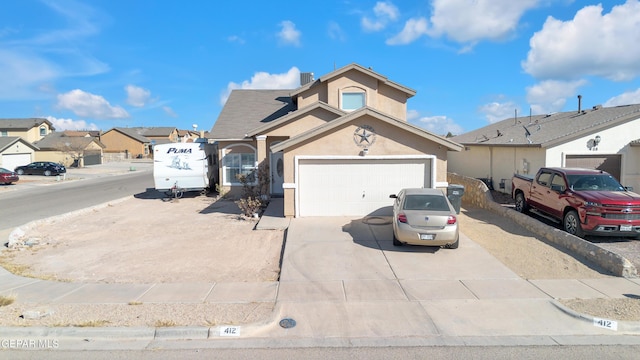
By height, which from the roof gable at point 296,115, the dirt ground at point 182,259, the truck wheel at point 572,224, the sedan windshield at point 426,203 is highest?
the roof gable at point 296,115

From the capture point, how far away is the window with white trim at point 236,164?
70.9ft

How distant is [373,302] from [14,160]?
51.0m

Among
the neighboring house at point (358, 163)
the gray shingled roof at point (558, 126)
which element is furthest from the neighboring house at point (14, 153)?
the gray shingled roof at point (558, 126)

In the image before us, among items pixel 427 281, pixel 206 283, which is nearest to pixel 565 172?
pixel 427 281

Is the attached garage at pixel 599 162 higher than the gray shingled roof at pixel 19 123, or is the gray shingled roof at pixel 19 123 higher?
the gray shingled roof at pixel 19 123

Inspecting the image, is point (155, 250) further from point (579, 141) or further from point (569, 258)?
point (579, 141)

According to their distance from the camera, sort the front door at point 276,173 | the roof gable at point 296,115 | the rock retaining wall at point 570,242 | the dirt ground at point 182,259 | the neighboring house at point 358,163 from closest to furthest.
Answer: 1. the dirt ground at point 182,259
2. the rock retaining wall at point 570,242
3. the neighboring house at point 358,163
4. the roof gable at point 296,115
5. the front door at point 276,173

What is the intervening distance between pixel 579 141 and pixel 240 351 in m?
18.3

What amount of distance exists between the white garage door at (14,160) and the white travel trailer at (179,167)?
33.3 meters

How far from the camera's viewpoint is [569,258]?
31.8 ft

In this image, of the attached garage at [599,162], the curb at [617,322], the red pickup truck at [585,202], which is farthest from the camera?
the attached garage at [599,162]

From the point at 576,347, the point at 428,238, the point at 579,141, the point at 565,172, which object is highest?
the point at 579,141

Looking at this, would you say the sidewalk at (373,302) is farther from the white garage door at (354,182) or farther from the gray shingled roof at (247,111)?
the gray shingled roof at (247,111)

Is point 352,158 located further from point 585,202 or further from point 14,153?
point 14,153
